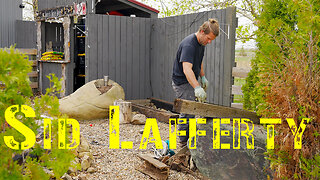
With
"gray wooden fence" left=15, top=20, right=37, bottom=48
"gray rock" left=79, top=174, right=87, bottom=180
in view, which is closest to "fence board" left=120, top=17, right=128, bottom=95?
"gray rock" left=79, top=174, right=87, bottom=180

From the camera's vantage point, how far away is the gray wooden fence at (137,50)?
9.18 m

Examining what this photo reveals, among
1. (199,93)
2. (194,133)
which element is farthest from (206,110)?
(199,93)

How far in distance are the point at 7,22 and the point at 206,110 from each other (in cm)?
1481

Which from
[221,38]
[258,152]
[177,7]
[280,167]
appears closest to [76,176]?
[258,152]

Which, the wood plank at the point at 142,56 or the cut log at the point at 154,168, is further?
the wood plank at the point at 142,56

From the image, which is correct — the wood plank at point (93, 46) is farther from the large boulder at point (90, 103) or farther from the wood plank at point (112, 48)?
the large boulder at point (90, 103)

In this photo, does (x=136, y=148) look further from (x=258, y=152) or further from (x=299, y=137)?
(x=299, y=137)

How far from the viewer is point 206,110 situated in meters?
4.23

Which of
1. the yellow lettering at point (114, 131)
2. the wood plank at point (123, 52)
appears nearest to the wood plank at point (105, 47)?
the wood plank at point (123, 52)

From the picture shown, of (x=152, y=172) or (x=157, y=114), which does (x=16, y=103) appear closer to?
(x=152, y=172)

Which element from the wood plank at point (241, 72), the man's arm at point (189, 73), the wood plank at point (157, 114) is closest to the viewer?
the man's arm at point (189, 73)

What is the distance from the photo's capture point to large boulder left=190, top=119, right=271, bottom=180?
3986 millimetres

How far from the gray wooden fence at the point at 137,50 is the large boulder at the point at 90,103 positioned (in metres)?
1.13

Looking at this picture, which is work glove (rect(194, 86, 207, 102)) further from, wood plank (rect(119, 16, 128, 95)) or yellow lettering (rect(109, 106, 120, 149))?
wood plank (rect(119, 16, 128, 95))
